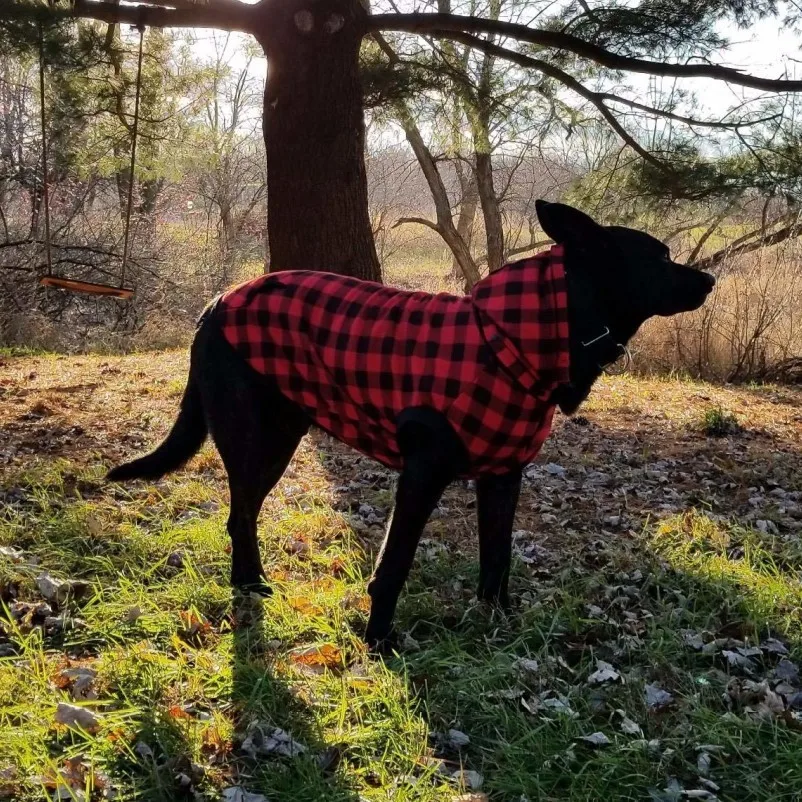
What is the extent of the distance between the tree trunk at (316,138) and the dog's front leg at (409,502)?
3103mm

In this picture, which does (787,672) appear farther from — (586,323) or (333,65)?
(333,65)

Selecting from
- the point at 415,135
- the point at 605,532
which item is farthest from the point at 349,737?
the point at 415,135

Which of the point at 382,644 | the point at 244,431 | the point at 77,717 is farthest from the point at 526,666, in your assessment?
the point at 77,717

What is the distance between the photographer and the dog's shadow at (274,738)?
213cm

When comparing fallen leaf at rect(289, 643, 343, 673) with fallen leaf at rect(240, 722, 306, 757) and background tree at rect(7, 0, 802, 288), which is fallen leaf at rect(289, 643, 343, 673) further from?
background tree at rect(7, 0, 802, 288)

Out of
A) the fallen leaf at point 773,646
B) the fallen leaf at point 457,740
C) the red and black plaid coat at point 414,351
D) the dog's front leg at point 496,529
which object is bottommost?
the fallen leaf at point 457,740

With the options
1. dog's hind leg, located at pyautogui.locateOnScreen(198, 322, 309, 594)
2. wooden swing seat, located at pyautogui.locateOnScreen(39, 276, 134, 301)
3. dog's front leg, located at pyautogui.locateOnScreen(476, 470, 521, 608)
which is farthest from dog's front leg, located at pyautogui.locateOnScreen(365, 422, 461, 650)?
wooden swing seat, located at pyautogui.locateOnScreen(39, 276, 134, 301)

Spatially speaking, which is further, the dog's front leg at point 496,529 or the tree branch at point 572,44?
the tree branch at point 572,44

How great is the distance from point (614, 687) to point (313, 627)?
1135mm

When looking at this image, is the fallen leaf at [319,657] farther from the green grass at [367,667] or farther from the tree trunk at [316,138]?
the tree trunk at [316,138]

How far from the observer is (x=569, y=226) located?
258 cm

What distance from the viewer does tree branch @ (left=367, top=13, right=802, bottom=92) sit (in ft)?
17.7

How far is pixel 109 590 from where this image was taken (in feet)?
10.4

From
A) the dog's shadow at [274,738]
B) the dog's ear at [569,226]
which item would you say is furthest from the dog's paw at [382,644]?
the dog's ear at [569,226]
